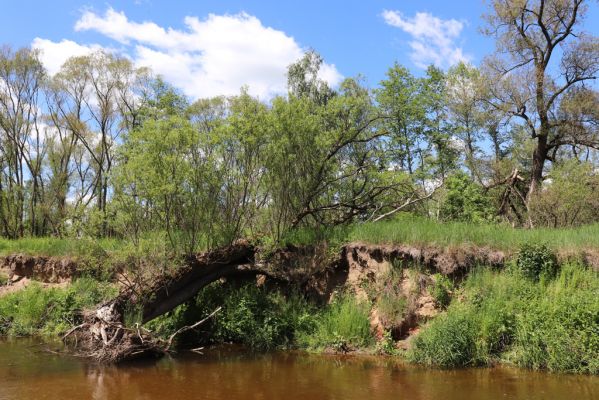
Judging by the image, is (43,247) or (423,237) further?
(43,247)

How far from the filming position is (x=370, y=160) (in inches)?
709

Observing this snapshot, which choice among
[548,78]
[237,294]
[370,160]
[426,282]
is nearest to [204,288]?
[237,294]

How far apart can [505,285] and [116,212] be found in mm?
10862

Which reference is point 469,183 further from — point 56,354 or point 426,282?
point 56,354

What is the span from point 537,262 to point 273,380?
713 centimetres

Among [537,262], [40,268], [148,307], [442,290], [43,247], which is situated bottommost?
[148,307]

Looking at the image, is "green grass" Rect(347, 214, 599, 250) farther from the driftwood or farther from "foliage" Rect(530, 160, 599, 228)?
"foliage" Rect(530, 160, 599, 228)

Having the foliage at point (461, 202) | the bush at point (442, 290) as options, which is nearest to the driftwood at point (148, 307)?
the bush at point (442, 290)

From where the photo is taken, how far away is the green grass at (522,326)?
9727mm

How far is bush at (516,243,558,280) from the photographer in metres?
11.8

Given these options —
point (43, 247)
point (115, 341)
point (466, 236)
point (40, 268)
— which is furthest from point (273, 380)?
point (43, 247)

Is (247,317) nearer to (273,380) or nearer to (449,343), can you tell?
(273,380)

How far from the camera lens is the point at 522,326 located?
10.4 m

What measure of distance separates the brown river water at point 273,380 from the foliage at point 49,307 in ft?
11.5
